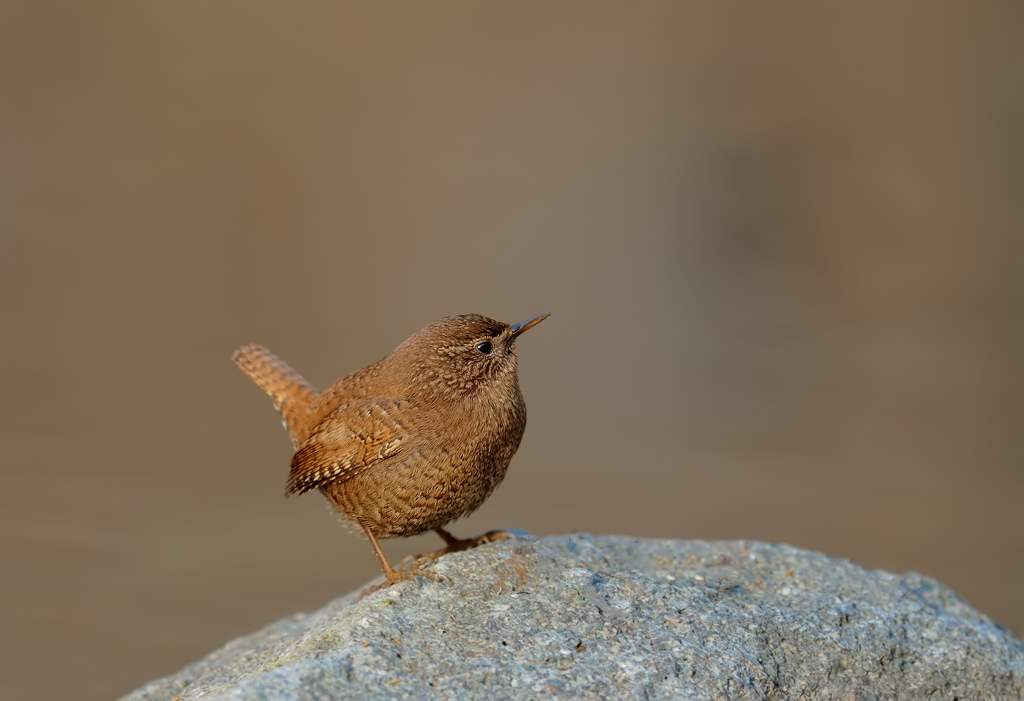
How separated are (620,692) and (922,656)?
4.53 feet

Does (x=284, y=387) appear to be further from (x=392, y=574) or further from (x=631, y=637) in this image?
(x=631, y=637)

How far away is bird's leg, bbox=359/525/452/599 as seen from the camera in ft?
13.2

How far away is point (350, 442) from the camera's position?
4438 millimetres

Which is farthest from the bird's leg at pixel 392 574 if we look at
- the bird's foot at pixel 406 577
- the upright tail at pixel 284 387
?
the upright tail at pixel 284 387

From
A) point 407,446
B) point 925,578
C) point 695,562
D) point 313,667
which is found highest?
point 407,446

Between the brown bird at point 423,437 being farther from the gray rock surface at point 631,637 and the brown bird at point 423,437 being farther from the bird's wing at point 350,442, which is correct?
the gray rock surface at point 631,637

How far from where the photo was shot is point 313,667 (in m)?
3.23

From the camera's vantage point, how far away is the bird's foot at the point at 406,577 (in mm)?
4004

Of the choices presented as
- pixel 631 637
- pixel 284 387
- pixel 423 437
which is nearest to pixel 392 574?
pixel 423 437

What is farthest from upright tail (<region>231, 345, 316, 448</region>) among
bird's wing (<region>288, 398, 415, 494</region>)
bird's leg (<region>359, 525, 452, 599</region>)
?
bird's leg (<region>359, 525, 452, 599</region>)

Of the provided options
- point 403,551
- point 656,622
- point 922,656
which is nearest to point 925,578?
point 922,656

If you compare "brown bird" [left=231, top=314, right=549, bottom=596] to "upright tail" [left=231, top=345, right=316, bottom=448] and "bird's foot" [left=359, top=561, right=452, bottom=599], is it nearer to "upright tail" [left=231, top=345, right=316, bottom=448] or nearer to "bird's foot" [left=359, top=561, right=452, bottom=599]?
"bird's foot" [left=359, top=561, right=452, bottom=599]

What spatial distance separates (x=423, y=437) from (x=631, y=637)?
46.1 inches

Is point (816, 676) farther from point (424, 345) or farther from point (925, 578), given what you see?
point (424, 345)
